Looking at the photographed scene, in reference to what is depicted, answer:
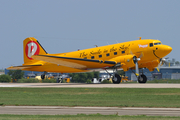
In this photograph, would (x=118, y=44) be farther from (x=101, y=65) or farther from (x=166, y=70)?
(x=166, y=70)

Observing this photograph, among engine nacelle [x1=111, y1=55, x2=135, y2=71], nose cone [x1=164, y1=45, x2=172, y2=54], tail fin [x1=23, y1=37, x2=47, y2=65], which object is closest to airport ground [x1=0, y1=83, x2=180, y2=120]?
engine nacelle [x1=111, y1=55, x2=135, y2=71]

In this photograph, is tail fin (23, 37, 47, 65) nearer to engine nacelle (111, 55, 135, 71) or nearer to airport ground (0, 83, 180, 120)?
engine nacelle (111, 55, 135, 71)

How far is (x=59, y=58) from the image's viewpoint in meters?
38.6

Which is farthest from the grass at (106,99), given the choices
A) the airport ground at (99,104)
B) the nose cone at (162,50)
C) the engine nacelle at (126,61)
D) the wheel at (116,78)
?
the nose cone at (162,50)

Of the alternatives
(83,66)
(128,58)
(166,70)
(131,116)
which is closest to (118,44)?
(128,58)

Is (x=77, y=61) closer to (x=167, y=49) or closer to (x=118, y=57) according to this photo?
(x=118, y=57)

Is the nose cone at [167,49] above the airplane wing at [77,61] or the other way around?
above

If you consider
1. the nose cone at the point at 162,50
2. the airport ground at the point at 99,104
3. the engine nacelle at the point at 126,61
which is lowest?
the airport ground at the point at 99,104

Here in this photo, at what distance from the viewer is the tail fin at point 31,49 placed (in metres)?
47.5

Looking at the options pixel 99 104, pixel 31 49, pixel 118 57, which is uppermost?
pixel 31 49

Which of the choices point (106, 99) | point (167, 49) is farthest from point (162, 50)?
point (106, 99)

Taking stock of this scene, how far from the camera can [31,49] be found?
1877 inches

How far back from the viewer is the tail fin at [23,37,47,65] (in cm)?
4753

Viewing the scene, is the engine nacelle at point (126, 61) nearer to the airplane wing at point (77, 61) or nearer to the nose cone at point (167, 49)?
the airplane wing at point (77, 61)
